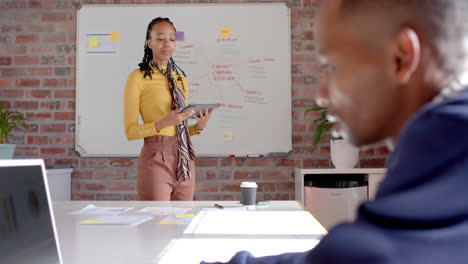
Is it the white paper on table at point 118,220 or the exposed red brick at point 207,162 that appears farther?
the exposed red brick at point 207,162

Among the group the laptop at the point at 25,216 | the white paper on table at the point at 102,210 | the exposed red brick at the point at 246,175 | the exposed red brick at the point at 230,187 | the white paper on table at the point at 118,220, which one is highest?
the laptop at the point at 25,216

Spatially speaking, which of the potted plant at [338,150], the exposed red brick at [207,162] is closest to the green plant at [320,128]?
the potted plant at [338,150]

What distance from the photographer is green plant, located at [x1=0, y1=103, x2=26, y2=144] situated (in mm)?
2973

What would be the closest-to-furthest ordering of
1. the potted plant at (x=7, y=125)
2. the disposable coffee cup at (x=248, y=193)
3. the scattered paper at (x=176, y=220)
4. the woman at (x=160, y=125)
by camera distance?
the scattered paper at (x=176, y=220), the disposable coffee cup at (x=248, y=193), the woman at (x=160, y=125), the potted plant at (x=7, y=125)

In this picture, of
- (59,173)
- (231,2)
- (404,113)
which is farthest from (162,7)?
(404,113)

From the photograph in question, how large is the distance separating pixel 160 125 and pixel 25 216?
1.33 metres

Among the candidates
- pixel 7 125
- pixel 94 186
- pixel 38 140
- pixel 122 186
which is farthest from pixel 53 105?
pixel 122 186

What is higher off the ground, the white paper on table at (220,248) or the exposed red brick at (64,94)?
the exposed red brick at (64,94)

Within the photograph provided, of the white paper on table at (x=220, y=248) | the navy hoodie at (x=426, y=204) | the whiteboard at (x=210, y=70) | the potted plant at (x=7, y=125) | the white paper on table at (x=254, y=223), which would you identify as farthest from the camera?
the whiteboard at (x=210, y=70)

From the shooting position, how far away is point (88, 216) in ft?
4.45

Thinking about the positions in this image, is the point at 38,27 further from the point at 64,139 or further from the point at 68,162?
the point at 68,162

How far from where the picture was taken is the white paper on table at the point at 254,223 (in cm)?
106

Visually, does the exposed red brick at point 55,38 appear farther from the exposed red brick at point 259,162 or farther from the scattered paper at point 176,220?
the scattered paper at point 176,220

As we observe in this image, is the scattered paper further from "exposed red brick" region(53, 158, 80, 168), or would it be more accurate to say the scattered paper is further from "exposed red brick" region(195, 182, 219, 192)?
"exposed red brick" region(53, 158, 80, 168)
